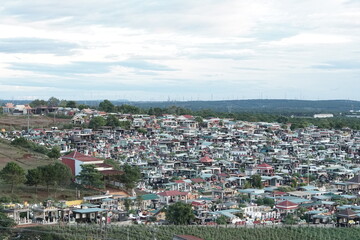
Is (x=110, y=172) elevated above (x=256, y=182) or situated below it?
above

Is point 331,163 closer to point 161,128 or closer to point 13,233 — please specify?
point 161,128

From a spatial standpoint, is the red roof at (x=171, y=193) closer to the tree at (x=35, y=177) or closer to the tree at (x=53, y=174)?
the tree at (x=53, y=174)

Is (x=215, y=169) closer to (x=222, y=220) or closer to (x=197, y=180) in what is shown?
(x=197, y=180)

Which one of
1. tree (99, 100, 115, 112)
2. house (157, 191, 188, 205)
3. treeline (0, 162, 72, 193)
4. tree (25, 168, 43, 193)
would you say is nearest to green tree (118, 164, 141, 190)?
house (157, 191, 188, 205)

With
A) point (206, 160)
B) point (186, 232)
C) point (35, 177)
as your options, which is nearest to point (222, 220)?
point (186, 232)

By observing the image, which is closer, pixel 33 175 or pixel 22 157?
pixel 33 175

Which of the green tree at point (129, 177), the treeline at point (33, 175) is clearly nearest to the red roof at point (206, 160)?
the green tree at point (129, 177)

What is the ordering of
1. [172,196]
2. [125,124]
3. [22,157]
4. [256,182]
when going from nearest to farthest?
[172,196] < [256,182] < [22,157] < [125,124]

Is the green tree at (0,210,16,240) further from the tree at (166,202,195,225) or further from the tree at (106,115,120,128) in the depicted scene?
the tree at (106,115,120,128)
